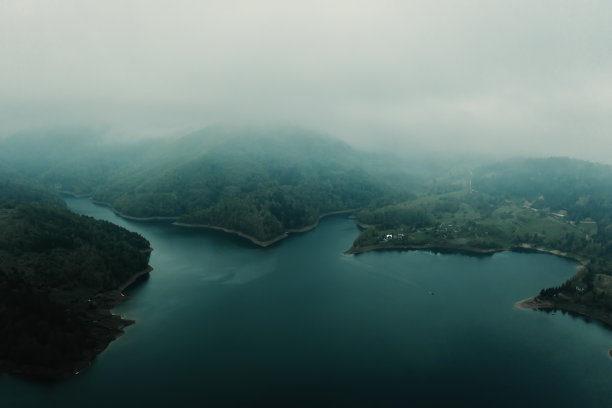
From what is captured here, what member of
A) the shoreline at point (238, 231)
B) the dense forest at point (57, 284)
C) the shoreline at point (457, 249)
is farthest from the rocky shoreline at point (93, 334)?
the shoreline at point (457, 249)

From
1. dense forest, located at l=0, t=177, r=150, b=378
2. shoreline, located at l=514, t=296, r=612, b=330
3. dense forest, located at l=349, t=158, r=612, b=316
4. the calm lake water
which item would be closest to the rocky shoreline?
dense forest, located at l=0, t=177, r=150, b=378

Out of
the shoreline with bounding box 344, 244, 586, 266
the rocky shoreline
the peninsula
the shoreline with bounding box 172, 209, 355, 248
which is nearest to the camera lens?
the rocky shoreline

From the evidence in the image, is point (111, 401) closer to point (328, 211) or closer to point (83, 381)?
point (83, 381)

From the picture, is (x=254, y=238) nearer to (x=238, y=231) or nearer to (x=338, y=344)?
(x=238, y=231)

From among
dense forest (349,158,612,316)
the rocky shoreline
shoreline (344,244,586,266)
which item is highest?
dense forest (349,158,612,316)

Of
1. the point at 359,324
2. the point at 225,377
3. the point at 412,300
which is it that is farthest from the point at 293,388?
the point at 412,300

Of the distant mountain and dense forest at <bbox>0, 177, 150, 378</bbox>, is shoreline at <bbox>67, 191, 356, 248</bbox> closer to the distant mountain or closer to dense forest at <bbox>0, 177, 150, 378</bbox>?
the distant mountain

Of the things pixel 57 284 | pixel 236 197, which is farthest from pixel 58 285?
pixel 236 197
